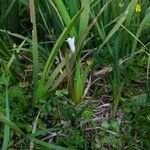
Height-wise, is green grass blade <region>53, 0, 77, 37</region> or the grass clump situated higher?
green grass blade <region>53, 0, 77, 37</region>

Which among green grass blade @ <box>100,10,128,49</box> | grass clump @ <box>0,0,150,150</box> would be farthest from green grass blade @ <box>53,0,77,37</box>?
green grass blade @ <box>100,10,128,49</box>

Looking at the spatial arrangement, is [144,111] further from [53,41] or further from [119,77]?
[53,41]

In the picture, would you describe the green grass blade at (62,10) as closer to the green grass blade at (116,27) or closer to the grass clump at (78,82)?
the grass clump at (78,82)

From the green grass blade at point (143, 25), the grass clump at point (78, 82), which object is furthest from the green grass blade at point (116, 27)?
the green grass blade at point (143, 25)

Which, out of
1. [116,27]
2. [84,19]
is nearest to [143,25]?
[116,27]

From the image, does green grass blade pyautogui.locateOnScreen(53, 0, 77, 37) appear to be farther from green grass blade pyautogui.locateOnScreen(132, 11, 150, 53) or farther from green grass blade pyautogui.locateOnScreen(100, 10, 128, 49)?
green grass blade pyautogui.locateOnScreen(132, 11, 150, 53)

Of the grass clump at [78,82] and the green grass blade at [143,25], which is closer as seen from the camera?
the grass clump at [78,82]

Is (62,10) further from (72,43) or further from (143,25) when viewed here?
(143,25)

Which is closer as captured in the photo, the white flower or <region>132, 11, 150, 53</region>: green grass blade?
the white flower

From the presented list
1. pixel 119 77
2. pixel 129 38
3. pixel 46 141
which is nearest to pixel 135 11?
pixel 129 38

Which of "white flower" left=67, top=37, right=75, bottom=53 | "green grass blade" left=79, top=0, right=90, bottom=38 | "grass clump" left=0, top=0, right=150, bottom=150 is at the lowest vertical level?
"grass clump" left=0, top=0, right=150, bottom=150

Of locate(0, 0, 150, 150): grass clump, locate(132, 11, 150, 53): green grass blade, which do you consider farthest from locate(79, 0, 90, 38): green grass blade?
locate(132, 11, 150, 53): green grass blade
